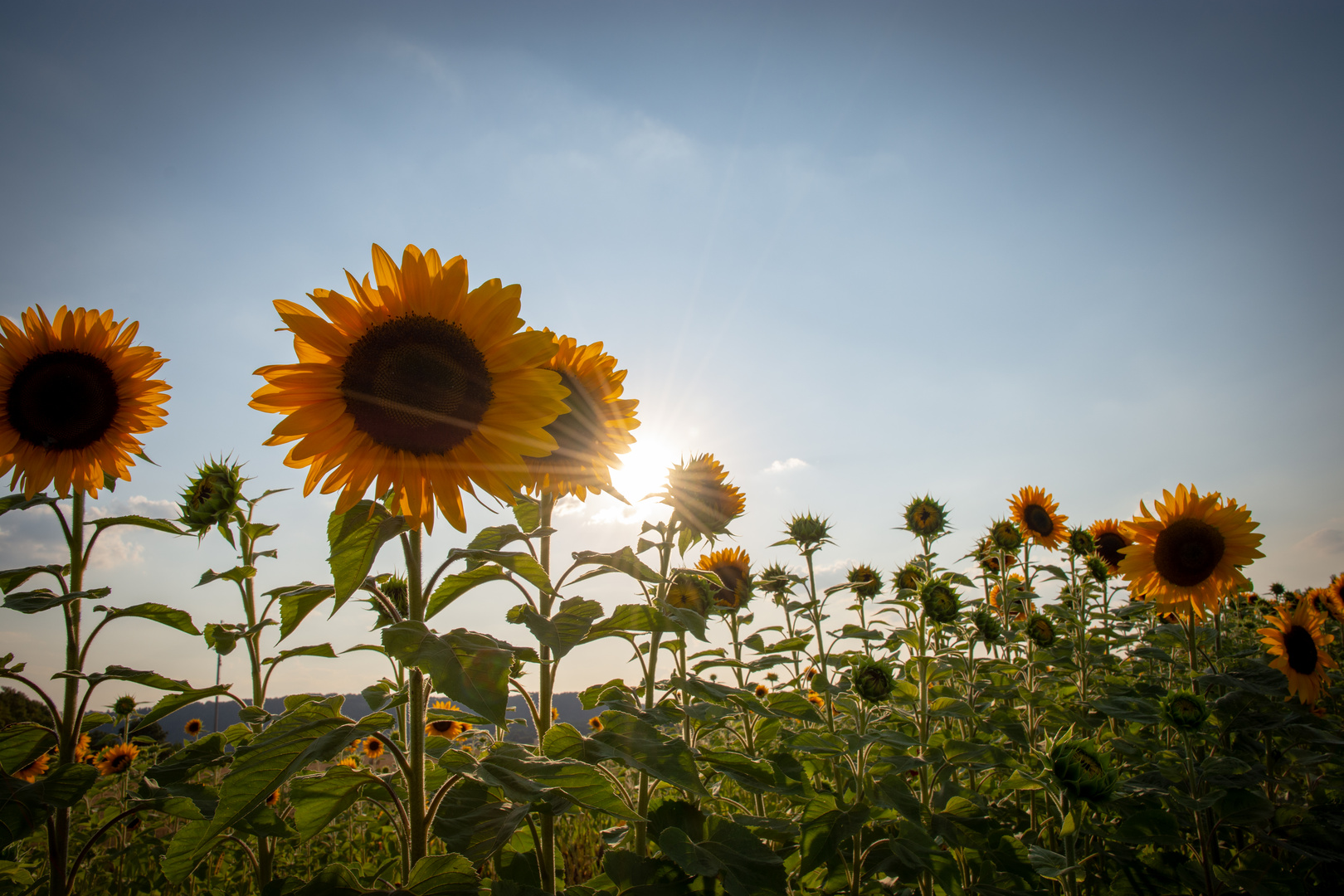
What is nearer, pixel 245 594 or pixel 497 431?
pixel 497 431

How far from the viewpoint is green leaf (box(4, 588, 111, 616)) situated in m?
2.10

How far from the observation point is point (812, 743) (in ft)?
8.49

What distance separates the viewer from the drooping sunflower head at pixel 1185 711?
3.06m

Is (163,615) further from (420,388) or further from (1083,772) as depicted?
(1083,772)

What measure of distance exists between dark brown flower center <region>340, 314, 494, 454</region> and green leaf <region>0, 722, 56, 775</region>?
1.69 meters

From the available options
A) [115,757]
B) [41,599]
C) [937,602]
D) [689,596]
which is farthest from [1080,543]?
[115,757]

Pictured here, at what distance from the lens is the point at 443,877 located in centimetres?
132

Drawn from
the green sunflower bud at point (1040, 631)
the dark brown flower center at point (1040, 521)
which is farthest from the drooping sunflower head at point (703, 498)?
the dark brown flower center at point (1040, 521)

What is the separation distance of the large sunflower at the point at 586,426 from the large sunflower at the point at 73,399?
6.87 ft

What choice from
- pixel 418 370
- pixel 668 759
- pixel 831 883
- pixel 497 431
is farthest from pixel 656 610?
pixel 831 883

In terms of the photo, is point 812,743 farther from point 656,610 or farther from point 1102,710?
point 1102,710

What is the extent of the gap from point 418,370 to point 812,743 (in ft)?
6.79

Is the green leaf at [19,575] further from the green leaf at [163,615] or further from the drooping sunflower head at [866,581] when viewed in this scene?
the drooping sunflower head at [866,581]

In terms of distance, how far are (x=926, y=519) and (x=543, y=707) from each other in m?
4.41
